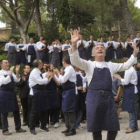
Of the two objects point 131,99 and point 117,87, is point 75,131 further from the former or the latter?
point 117,87

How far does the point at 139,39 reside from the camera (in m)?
15.7

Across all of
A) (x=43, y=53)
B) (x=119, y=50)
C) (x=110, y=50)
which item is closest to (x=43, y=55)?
(x=43, y=53)

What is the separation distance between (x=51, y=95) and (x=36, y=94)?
62 centimetres

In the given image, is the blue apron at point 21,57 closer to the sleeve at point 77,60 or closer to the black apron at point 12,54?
the black apron at point 12,54

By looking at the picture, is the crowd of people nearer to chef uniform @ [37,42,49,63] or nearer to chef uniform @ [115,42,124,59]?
chef uniform @ [37,42,49,63]

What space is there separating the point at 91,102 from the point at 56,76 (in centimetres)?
372

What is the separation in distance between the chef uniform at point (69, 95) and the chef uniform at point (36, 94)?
1.89ft

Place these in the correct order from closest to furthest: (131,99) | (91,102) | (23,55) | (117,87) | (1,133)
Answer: (91,102), (131,99), (1,133), (117,87), (23,55)

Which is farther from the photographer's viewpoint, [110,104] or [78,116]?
[78,116]

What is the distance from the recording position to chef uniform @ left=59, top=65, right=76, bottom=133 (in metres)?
7.17

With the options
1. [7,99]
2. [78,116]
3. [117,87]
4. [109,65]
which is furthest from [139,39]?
[109,65]

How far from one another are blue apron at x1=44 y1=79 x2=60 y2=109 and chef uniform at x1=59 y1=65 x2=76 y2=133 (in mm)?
702

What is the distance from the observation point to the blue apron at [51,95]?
790 cm

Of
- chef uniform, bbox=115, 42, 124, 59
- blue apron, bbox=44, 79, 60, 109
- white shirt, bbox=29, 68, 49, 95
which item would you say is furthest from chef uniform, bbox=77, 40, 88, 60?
white shirt, bbox=29, 68, 49, 95
